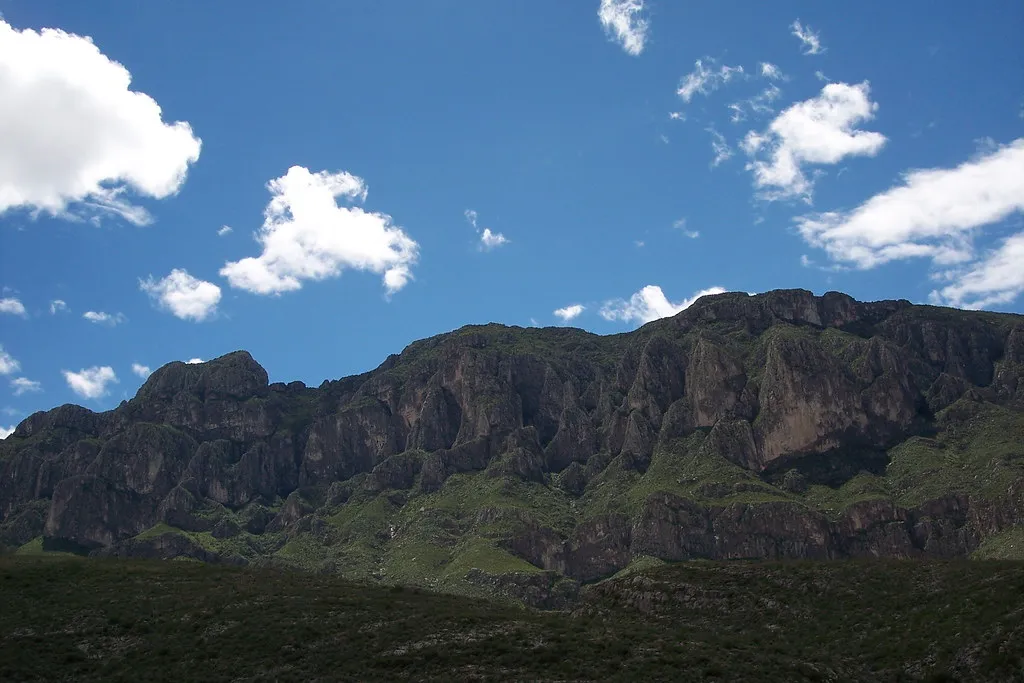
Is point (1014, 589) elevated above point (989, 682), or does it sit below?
above

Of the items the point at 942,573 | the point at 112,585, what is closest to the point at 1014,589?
the point at 942,573

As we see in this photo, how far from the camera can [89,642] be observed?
88688mm

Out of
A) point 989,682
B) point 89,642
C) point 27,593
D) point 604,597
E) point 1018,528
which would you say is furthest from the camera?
point 1018,528

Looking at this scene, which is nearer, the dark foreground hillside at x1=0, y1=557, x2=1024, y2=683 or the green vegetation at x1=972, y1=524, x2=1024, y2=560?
the dark foreground hillside at x1=0, y1=557, x2=1024, y2=683

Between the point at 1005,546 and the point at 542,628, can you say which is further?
the point at 1005,546

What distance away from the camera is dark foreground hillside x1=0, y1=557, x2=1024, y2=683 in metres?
77.9

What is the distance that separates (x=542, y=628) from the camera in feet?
290

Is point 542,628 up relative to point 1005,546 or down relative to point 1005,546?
down

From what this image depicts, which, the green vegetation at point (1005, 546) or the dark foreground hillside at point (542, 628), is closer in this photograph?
the dark foreground hillside at point (542, 628)

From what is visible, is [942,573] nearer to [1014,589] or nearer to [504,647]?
[1014,589]

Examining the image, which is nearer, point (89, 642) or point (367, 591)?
point (89, 642)

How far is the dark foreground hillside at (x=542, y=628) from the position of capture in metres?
77.9

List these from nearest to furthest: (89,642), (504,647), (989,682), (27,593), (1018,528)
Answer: (989,682) < (504,647) < (89,642) < (27,593) < (1018,528)

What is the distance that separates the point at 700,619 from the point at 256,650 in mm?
40576
